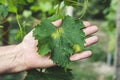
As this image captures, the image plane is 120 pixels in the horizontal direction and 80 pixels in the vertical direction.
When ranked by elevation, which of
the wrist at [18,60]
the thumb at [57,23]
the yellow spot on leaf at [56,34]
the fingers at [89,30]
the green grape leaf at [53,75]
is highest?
the thumb at [57,23]

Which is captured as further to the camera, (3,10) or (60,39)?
(3,10)

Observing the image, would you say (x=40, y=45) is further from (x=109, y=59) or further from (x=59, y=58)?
(x=109, y=59)

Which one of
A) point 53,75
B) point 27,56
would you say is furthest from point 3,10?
point 53,75

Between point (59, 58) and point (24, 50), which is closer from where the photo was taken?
point (59, 58)

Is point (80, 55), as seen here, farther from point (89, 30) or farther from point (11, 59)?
point (11, 59)

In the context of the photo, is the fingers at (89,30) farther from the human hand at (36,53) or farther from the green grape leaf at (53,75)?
the green grape leaf at (53,75)

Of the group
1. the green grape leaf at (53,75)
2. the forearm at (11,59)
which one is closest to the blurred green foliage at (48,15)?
the forearm at (11,59)

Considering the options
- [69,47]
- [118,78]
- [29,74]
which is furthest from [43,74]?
[118,78]

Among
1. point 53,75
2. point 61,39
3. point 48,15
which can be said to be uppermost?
point 48,15
